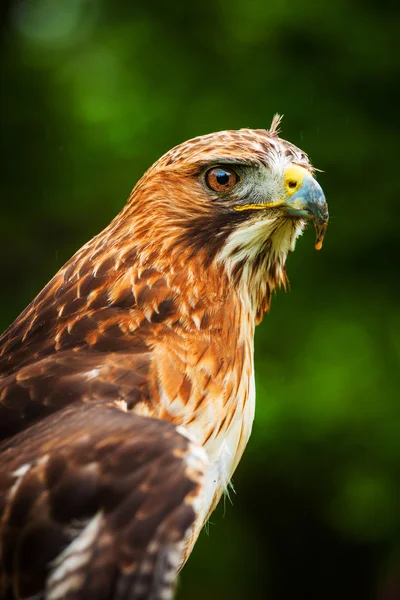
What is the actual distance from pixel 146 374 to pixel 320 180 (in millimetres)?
4512

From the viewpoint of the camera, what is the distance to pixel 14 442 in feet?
8.93

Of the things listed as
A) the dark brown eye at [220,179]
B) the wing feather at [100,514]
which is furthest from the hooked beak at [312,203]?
the wing feather at [100,514]

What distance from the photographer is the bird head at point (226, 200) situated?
3.21 meters

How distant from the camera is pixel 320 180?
7152 mm

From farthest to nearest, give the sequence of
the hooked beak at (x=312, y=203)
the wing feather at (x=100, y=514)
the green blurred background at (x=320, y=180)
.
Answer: the green blurred background at (x=320, y=180) < the hooked beak at (x=312, y=203) < the wing feather at (x=100, y=514)

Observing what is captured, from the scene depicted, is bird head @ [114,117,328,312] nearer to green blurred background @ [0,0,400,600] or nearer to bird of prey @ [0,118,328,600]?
bird of prey @ [0,118,328,600]

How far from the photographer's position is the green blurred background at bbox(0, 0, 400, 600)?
7.01 metres

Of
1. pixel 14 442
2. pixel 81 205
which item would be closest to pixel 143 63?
pixel 81 205

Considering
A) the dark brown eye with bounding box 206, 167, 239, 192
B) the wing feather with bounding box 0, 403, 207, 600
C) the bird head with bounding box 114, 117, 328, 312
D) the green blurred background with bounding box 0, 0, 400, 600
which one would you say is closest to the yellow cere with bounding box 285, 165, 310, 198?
the bird head with bounding box 114, 117, 328, 312

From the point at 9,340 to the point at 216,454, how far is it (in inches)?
30.3

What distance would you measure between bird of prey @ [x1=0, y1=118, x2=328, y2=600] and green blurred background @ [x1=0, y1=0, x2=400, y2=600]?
3.52 meters

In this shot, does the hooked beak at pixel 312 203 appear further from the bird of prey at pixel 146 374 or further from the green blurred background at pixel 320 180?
the green blurred background at pixel 320 180

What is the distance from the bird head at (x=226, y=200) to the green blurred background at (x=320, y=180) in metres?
3.69

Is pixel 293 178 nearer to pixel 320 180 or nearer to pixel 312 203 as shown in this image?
pixel 312 203
